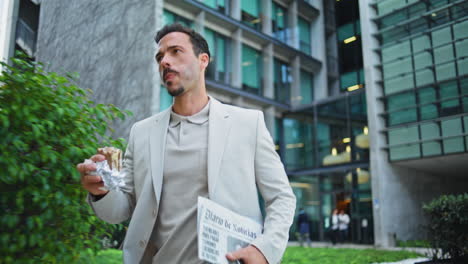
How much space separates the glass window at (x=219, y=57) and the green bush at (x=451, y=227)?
10984mm

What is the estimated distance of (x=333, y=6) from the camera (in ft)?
35.6

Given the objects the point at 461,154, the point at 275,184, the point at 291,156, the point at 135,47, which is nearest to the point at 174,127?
the point at 275,184

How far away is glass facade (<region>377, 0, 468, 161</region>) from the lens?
43.6 feet

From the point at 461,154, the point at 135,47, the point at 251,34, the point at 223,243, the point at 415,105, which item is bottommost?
the point at 223,243

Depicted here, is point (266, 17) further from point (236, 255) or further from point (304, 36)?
point (236, 255)

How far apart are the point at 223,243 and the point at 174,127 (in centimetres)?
67

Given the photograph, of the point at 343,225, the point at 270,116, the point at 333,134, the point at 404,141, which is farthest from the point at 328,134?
the point at 343,225

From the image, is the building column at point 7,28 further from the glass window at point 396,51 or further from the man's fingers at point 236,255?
the glass window at point 396,51

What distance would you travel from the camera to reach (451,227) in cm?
845

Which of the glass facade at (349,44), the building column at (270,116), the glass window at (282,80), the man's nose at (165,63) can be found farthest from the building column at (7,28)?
the building column at (270,116)

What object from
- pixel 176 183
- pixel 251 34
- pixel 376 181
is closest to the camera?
pixel 176 183

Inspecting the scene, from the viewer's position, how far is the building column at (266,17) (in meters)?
17.8

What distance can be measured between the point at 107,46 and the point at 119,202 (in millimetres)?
4920

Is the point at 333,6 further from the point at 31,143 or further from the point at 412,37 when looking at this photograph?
the point at 31,143
